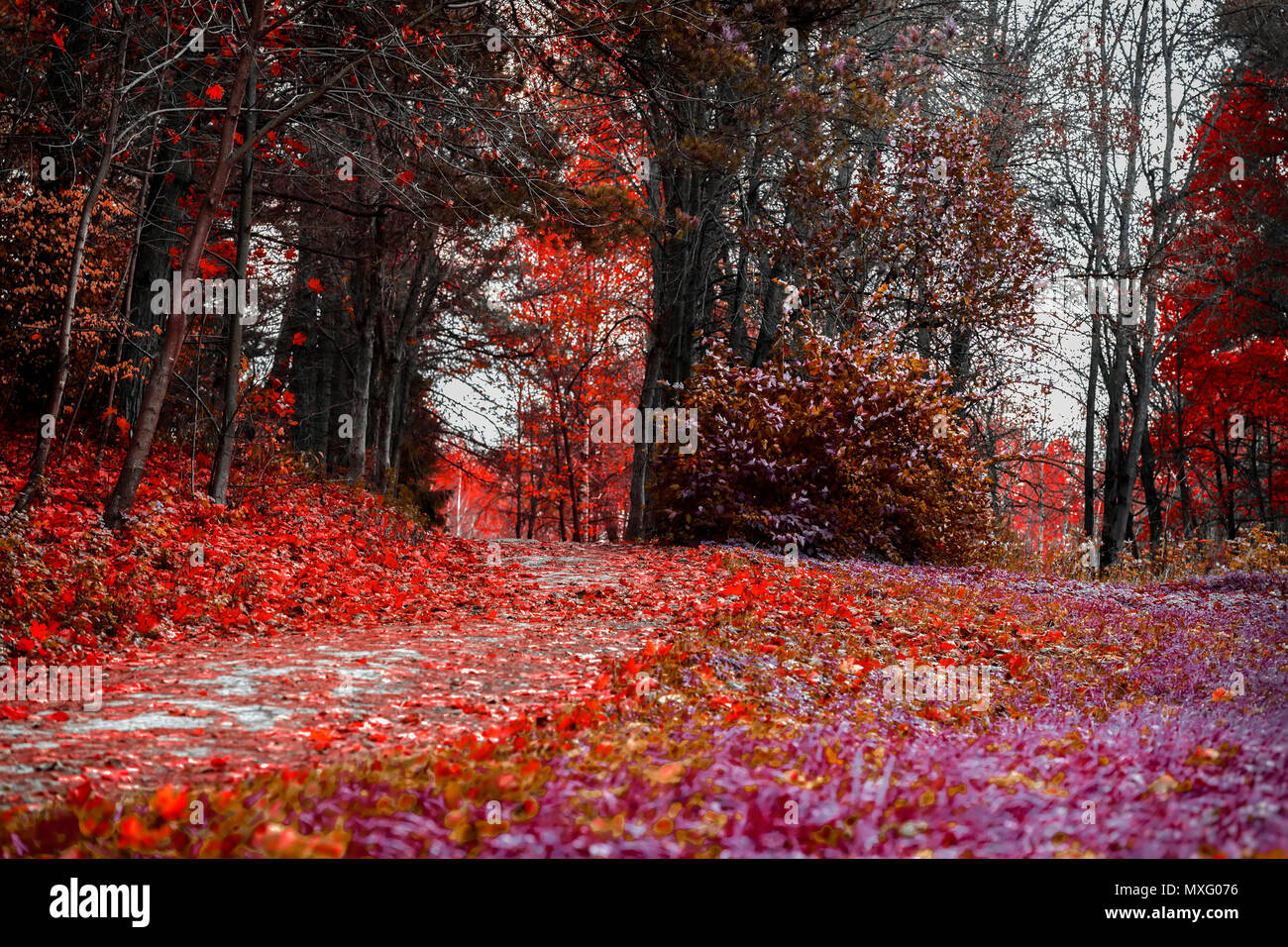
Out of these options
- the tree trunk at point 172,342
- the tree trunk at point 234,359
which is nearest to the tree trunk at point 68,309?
the tree trunk at point 172,342

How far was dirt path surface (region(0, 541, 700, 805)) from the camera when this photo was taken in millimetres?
3826

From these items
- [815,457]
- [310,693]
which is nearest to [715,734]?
[310,693]

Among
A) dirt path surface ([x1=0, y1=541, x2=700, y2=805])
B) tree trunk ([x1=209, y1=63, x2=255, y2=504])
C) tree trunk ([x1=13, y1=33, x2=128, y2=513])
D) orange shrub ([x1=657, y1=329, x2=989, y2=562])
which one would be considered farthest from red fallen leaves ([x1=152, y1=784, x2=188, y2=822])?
orange shrub ([x1=657, y1=329, x2=989, y2=562])

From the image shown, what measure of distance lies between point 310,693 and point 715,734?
7.43ft

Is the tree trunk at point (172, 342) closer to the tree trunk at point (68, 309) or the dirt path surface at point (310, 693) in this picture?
the tree trunk at point (68, 309)

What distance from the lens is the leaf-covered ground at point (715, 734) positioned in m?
2.67

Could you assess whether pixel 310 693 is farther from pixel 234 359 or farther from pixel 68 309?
pixel 234 359

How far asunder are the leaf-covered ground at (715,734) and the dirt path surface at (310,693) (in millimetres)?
34

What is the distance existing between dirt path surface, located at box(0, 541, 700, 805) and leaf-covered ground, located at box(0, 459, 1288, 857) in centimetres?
3

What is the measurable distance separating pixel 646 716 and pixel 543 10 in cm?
930

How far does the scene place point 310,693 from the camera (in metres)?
4.96

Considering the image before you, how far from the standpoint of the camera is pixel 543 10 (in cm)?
1106
